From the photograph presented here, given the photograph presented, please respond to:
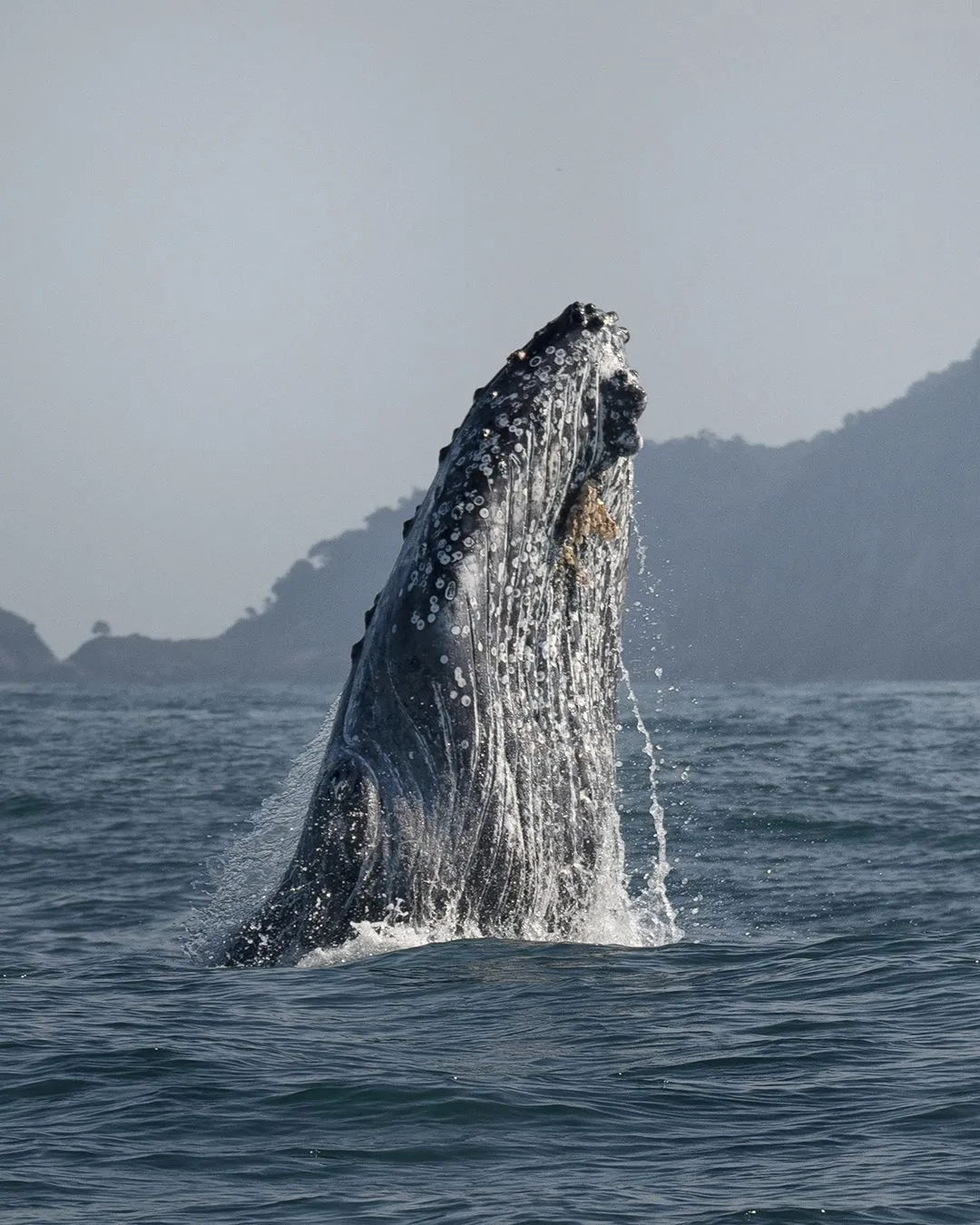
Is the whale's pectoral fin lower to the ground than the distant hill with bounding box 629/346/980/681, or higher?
lower

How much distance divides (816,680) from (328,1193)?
168684 mm

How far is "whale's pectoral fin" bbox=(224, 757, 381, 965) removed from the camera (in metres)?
7.26

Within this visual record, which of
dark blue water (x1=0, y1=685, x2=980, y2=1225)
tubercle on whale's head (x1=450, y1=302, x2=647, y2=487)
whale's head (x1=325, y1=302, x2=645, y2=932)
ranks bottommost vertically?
dark blue water (x1=0, y1=685, x2=980, y2=1225)

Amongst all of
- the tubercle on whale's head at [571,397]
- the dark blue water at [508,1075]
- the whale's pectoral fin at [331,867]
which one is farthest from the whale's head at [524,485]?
the dark blue water at [508,1075]

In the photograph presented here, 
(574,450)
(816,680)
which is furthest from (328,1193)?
(816,680)

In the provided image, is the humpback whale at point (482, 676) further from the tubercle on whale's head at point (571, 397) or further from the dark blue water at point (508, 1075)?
the dark blue water at point (508, 1075)

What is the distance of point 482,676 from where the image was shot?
742 cm

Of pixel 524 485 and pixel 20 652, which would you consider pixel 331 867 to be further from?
pixel 20 652

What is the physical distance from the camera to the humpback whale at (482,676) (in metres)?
7.32

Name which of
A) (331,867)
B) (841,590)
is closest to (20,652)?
(841,590)

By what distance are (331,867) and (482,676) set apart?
1.02 metres

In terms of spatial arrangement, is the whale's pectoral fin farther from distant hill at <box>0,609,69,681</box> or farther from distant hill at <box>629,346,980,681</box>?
distant hill at <box>0,609,69,681</box>

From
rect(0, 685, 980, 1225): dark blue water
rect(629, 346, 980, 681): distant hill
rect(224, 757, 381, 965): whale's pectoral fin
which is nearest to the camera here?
rect(0, 685, 980, 1225): dark blue water

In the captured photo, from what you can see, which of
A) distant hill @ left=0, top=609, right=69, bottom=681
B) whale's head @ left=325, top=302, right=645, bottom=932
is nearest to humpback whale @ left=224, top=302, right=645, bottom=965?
whale's head @ left=325, top=302, right=645, bottom=932
